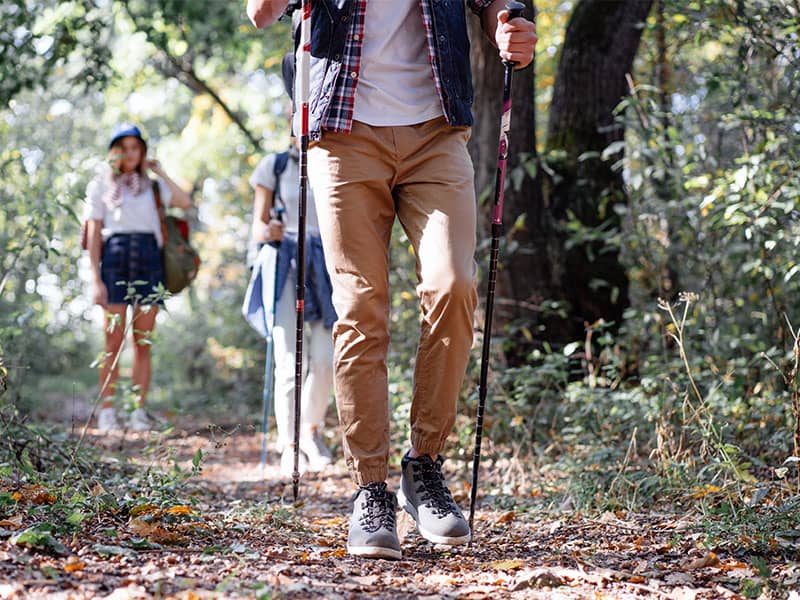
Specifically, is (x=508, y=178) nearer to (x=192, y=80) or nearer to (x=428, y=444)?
(x=428, y=444)

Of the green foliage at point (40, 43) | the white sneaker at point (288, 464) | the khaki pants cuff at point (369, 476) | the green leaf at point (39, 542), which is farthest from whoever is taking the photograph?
the green foliage at point (40, 43)

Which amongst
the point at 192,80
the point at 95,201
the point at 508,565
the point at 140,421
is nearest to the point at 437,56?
the point at 508,565

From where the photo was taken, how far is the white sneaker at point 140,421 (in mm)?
5352

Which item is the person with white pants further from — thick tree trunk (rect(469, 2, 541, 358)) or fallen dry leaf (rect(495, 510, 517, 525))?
fallen dry leaf (rect(495, 510, 517, 525))

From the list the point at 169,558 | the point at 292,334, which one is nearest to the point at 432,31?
the point at 169,558

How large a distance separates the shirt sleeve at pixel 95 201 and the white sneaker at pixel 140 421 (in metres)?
1.46

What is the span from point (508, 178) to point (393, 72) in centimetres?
255

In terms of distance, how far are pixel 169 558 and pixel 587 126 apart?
4144mm

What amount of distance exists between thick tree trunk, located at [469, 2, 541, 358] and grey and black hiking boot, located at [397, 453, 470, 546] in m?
2.37

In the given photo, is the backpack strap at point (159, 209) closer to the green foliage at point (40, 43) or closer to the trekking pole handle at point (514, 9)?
the green foliage at point (40, 43)

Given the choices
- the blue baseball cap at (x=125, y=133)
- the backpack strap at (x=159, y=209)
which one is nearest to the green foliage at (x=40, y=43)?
the blue baseball cap at (x=125, y=133)

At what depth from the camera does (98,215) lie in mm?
6223

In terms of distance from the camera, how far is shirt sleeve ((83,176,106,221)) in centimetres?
619

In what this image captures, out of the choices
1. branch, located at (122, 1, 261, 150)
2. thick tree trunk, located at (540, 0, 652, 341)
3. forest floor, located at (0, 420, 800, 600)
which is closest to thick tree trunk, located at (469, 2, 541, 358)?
thick tree trunk, located at (540, 0, 652, 341)
